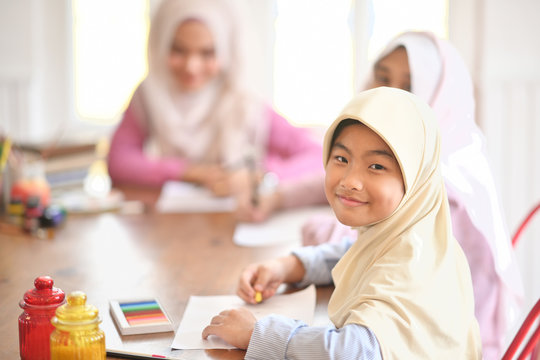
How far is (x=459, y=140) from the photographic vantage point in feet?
4.28

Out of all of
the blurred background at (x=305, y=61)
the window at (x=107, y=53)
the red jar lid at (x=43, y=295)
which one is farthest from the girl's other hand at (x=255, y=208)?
the window at (x=107, y=53)

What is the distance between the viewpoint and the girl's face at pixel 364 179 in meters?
0.98

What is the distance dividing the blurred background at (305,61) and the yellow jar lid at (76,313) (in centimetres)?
234

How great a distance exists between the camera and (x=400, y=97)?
3.28 feet

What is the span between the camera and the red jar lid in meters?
0.95

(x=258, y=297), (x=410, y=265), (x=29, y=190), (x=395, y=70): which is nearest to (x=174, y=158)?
(x=29, y=190)

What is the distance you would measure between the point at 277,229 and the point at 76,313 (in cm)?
97

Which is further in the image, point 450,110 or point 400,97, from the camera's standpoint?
point 450,110

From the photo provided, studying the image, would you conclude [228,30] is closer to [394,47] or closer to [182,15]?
[182,15]

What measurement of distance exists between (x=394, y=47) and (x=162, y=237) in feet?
2.37

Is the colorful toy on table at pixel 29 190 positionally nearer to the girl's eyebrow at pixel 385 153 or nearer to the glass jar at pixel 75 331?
the glass jar at pixel 75 331

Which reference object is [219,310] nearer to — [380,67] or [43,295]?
[43,295]

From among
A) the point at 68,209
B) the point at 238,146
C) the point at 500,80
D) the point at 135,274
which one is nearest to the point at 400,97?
the point at 135,274

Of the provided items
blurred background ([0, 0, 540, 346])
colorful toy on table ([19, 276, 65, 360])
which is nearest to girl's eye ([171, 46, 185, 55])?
blurred background ([0, 0, 540, 346])
